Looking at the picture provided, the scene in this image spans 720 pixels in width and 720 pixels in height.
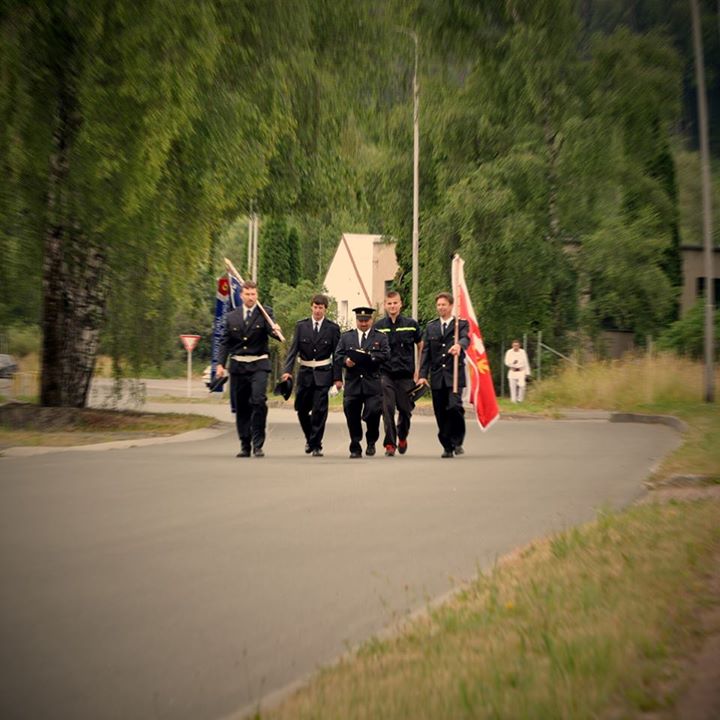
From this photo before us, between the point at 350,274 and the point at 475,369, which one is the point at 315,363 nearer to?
the point at 475,369

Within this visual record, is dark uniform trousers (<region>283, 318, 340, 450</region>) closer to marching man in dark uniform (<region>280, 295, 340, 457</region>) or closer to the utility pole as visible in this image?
marching man in dark uniform (<region>280, 295, 340, 457</region>)

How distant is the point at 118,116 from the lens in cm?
1781

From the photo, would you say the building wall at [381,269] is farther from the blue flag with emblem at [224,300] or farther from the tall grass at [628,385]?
the blue flag with emblem at [224,300]

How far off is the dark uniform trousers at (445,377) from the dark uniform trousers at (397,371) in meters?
0.20

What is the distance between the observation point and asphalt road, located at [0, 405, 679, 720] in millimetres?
5148

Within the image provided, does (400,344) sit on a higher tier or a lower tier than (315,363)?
higher

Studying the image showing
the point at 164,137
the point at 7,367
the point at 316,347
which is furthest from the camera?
the point at 7,367

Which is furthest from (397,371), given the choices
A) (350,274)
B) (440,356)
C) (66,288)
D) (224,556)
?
(350,274)

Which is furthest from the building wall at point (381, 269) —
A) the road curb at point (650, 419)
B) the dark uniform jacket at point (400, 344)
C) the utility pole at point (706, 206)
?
the dark uniform jacket at point (400, 344)

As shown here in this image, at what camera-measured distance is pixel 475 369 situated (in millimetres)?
15938

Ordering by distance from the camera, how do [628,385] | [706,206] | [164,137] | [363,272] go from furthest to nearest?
[363,272]
[628,385]
[706,206]
[164,137]

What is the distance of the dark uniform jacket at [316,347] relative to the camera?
15.9 m

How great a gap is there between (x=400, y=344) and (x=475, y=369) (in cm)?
Answer: 98

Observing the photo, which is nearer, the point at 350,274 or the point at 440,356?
the point at 440,356
